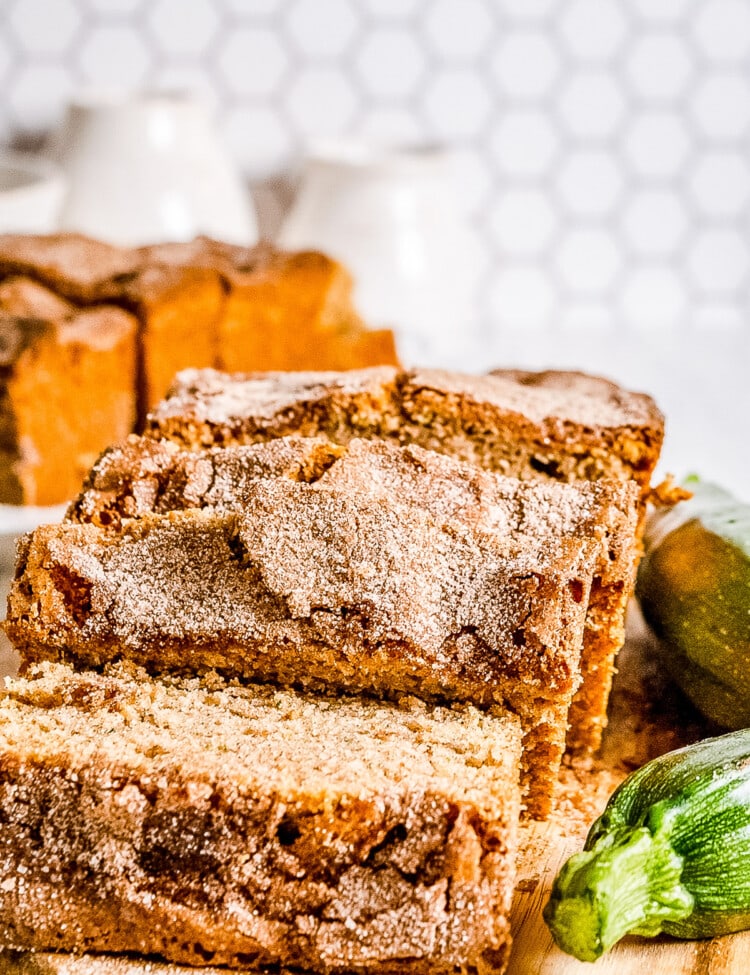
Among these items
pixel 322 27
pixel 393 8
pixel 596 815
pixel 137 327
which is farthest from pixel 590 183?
pixel 596 815

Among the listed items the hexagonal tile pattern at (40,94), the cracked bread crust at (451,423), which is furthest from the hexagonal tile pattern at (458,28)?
the cracked bread crust at (451,423)

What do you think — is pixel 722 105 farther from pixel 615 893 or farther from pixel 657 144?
pixel 615 893

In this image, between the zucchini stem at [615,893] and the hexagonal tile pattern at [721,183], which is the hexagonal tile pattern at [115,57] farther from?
the zucchini stem at [615,893]

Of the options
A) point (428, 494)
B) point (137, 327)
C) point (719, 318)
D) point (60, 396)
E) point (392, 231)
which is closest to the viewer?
point (428, 494)

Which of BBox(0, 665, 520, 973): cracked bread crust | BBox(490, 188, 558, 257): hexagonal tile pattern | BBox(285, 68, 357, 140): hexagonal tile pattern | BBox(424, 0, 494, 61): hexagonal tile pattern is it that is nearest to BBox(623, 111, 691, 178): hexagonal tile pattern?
BBox(490, 188, 558, 257): hexagonal tile pattern

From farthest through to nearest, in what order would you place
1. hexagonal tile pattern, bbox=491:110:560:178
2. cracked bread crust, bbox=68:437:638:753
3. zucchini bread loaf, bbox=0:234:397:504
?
1. hexagonal tile pattern, bbox=491:110:560:178
2. zucchini bread loaf, bbox=0:234:397:504
3. cracked bread crust, bbox=68:437:638:753

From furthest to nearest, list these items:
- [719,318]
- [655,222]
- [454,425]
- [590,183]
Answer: [719,318], [655,222], [590,183], [454,425]

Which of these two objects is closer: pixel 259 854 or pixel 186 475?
pixel 259 854

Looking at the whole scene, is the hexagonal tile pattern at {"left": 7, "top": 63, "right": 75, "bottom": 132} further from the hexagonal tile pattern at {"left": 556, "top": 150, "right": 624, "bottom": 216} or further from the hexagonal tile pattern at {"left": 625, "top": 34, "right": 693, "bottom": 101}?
the hexagonal tile pattern at {"left": 625, "top": 34, "right": 693, "bottom": 101}

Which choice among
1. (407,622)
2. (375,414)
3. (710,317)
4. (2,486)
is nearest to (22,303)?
(2,486)

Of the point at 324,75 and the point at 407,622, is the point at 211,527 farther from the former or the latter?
the point at 324,75
